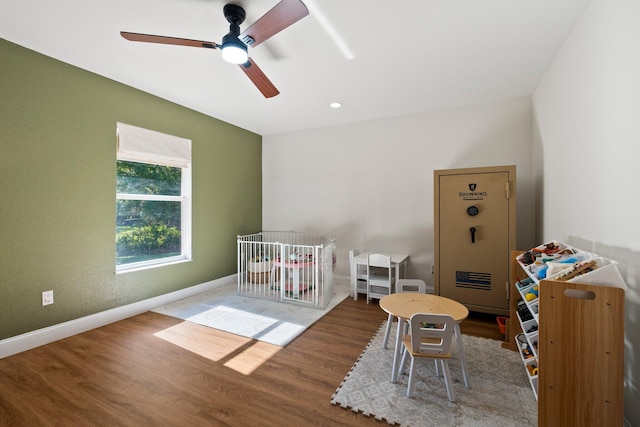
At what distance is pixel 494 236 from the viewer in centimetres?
297

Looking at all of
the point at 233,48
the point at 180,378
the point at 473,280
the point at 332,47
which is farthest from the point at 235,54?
the point at 473,280

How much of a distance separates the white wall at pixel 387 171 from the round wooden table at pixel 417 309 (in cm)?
178

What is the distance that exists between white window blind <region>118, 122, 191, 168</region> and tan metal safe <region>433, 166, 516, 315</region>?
3282 millimetres

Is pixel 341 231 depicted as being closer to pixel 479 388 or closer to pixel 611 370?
pixel 479 388

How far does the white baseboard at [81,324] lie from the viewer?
2.28m

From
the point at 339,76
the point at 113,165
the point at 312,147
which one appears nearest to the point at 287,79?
the point at 339,76

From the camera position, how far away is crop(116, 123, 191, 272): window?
3.12 metres

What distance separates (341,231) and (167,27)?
130 inches

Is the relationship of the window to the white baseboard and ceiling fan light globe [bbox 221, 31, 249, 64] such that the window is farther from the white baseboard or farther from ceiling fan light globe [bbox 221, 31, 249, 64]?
ceiling fan light globe [bbox 221, 31, 249, 64]

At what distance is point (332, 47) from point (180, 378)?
2861mm

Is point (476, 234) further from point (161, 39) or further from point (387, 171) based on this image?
point (161, 39)

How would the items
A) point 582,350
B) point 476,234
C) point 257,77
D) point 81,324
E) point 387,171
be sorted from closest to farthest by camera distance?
point 582,350
point 257,77
point 81,324
point 476,234
point 387,171

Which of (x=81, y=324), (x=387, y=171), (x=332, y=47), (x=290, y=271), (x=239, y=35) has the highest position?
(x=332, y=47)

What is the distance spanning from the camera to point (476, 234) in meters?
3.04
